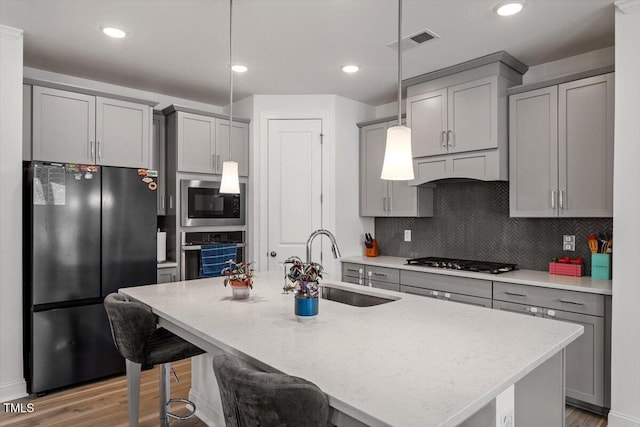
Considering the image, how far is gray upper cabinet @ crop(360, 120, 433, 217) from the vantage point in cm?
415

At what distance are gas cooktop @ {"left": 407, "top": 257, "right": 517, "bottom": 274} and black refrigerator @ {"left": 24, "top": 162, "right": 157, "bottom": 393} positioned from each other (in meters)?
2.45

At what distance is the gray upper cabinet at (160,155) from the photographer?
412cm

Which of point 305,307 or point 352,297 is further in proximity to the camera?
point 352,297

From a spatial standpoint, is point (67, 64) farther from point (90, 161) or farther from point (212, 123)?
point (212, 123)

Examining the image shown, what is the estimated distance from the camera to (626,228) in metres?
2.51

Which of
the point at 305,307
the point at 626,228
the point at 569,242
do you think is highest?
the point at 626,228

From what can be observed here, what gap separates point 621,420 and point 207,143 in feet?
12.8

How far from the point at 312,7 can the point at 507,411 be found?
233 cm

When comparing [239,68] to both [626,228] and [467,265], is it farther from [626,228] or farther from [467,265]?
[626,228]

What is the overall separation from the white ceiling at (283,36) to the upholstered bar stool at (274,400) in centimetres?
217

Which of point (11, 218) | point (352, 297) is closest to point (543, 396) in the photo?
point (352, 297)

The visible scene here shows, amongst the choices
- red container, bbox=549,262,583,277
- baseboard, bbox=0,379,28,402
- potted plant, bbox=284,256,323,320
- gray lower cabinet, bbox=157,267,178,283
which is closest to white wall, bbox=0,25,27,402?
baseboard, bbox=0,379,28,402

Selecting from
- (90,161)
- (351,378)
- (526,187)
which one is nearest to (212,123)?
(90,161)

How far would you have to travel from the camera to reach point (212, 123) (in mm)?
4234
